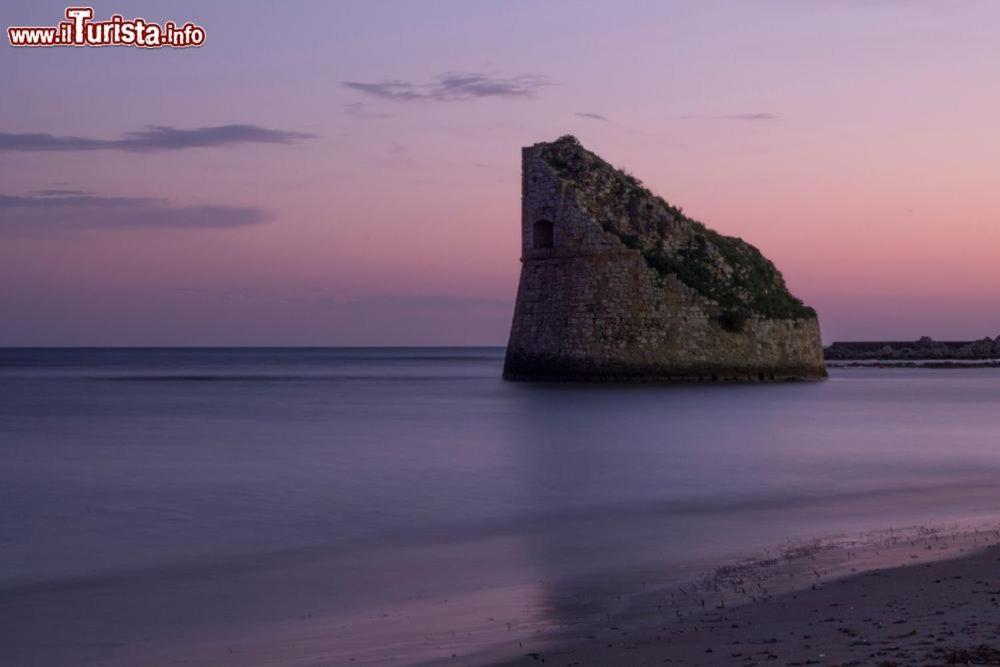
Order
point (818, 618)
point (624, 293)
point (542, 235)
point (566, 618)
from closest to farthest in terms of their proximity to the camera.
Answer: point (818, 618) → point (566, 618) → point (624, 293) → point (542, 235)

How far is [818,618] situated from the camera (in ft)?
18.5

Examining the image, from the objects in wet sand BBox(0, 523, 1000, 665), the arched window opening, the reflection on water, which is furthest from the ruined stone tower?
wet sand BBox(0, 523, 1000, 665)

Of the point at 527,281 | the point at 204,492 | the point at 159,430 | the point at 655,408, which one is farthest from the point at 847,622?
the point at 527,281

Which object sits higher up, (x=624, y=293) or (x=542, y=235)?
(x=542, y=235)

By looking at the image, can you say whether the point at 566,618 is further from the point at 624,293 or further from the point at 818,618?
the point at 624,293

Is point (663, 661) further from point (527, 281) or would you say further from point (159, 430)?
point (527, 281)

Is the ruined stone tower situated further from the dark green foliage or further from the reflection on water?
the reflection on water

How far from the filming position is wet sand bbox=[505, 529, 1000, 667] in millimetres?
4797

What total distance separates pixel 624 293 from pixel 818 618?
26.8 metres

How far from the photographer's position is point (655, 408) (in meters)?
25.9

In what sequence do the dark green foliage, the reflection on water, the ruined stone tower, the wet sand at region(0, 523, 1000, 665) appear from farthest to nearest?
the dark green foliage → the ruined stone tower → the reflection on water → the wet sand at region(0, 523, 1000, 665)

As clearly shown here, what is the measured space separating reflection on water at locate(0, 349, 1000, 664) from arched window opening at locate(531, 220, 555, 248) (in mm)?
6203

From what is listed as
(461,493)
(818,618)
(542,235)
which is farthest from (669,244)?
(818,618)

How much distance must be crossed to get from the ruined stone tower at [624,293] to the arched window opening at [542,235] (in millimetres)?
28
